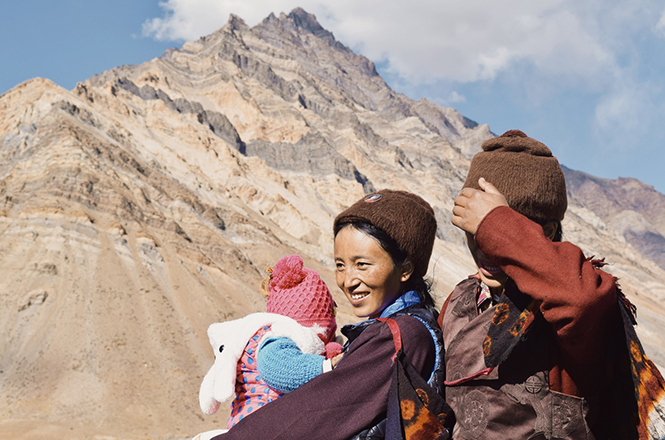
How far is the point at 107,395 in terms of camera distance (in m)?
15.4

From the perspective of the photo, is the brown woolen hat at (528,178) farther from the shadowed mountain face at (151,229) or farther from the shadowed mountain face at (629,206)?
the shadowed mountain face at (629,206)

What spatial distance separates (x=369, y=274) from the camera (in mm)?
2271

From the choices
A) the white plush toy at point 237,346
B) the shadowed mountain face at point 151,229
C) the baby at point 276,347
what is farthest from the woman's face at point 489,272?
the shadowed mountain face at point 151,229

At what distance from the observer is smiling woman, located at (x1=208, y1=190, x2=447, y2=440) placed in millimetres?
1915

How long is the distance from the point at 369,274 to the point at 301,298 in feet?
2.13

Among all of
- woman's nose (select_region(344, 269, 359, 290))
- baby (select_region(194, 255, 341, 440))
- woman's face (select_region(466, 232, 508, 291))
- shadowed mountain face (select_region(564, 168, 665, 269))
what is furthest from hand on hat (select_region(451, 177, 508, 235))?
shadowed mountain face (select_region(564, 168, 665, 269))

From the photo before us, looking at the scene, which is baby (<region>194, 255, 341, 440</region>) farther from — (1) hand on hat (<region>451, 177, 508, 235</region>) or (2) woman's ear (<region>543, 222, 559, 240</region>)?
(2) woman's ear (<region>543, 222, 559, 240</region>)

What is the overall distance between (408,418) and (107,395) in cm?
1635

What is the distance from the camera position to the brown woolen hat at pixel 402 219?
2.25 metres

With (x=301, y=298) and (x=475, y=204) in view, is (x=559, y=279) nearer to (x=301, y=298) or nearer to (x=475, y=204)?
(x=475, y=204)

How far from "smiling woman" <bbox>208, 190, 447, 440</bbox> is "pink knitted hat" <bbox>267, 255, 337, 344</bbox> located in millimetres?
439

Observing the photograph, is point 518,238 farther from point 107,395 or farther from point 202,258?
point 202,258

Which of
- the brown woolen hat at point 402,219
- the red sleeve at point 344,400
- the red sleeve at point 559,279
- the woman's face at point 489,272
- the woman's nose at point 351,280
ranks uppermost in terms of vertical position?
the brown woolen hat at point 402,219

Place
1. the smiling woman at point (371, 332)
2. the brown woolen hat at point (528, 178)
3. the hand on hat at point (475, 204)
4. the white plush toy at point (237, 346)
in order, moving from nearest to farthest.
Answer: the hand on hat at point (475, 204), the smiling woman at point (371, 332), the brown woolen hat at point (528, 178), the white plush toy at point (237, 346)
